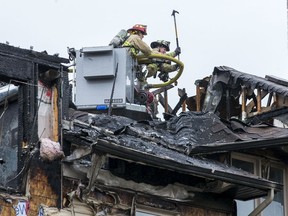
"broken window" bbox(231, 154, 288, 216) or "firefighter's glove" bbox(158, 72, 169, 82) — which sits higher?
"firefighter's glove" bbox(158, 72, 169, 82)

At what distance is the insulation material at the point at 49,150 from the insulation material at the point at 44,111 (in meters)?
0.34

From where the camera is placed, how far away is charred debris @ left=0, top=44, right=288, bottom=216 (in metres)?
16.2

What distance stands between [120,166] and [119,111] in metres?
4.66

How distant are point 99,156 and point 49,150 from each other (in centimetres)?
80

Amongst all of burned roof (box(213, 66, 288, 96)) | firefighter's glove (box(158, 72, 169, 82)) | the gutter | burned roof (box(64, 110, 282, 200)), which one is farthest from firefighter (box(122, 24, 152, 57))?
the gutter

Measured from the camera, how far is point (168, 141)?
62.8 ft

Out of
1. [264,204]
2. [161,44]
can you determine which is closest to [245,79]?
[161,44]

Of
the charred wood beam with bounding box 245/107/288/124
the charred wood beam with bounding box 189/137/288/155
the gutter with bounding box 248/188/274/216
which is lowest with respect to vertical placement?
the gutter with bounding box 248/188/274/216

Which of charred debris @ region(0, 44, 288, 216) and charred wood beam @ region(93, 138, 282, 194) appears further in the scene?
charred debris @ region(0, 44, 288, 216)

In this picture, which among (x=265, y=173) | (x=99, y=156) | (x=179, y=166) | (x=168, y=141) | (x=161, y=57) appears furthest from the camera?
(x=161, y=57)

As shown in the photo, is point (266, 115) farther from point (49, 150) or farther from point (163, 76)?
point (49, 150)

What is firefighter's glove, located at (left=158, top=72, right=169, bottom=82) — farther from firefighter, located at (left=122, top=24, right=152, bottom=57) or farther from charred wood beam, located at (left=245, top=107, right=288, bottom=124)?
charred wood beam, located at (left=245, top=107, right=288, bottom=124)

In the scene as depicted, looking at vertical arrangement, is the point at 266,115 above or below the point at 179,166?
above

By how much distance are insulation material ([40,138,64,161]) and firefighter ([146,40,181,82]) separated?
8.39 meters
